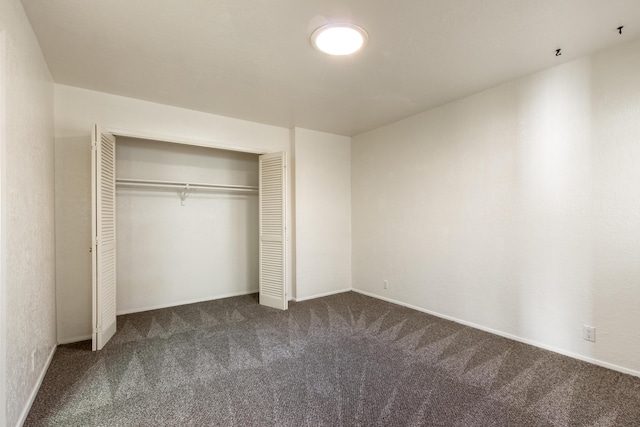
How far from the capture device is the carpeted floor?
186 centimetres

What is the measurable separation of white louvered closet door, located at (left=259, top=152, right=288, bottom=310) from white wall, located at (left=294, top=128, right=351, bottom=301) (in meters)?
0.45

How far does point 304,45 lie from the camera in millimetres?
2305

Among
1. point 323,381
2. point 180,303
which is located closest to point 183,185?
point 180,303

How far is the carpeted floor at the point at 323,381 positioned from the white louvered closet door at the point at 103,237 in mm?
234

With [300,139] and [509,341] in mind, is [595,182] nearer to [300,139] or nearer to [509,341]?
[509,341]

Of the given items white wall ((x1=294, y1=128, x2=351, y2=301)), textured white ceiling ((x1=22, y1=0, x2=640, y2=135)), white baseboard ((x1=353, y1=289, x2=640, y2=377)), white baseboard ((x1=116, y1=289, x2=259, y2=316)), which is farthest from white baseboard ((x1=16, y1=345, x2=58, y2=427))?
white baseboard ((x1=353, y1=289, x2=640, y2=377))

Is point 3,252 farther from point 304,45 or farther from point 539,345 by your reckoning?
point 539,345

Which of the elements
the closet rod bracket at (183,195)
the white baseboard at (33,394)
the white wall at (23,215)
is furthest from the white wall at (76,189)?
the closet rod bracket at (183,195)

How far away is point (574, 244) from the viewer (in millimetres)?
2561

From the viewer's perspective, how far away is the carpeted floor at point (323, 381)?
1.86 meters

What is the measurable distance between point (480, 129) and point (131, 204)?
169 inches

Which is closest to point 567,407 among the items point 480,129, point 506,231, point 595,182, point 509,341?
point 509,341

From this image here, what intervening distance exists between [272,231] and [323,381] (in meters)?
2.18

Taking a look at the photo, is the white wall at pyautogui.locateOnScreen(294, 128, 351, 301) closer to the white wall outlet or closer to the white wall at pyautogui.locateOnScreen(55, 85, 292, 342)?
the white wall at pyautogui.locateOnScreen(55, 85, 292, 342)
